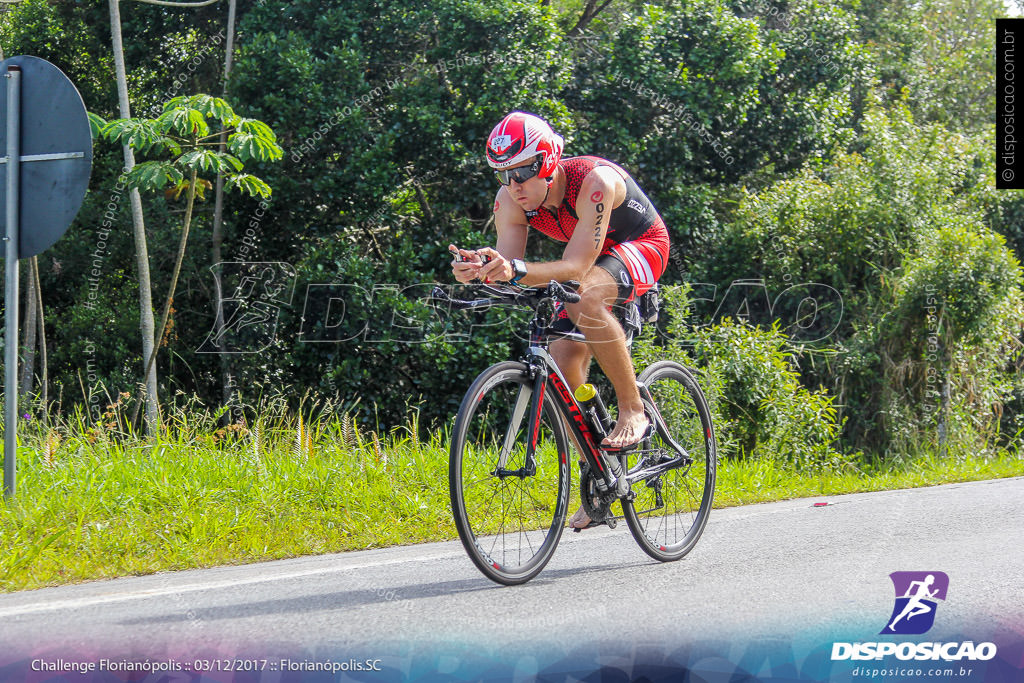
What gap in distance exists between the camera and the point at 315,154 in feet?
43.0

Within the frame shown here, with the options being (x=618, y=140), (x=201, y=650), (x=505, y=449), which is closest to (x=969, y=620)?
(x=505, y=449)

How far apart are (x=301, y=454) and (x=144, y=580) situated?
2.42 metres

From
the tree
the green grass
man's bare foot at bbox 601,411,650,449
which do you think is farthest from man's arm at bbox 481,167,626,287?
the tree

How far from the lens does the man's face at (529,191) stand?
4227mm

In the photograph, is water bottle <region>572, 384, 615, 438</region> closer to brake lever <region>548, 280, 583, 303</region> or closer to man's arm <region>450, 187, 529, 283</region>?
brake lever <region>548, 280, 583, 303</region>

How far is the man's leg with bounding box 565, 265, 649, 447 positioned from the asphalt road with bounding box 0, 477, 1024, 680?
2.17ft

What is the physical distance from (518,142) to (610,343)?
3.22ft

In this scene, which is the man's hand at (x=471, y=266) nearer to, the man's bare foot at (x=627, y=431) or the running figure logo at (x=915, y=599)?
the man's bare foot at (x=627, y=431)

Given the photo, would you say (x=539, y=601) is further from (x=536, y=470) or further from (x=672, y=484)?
(x=672, y=484)

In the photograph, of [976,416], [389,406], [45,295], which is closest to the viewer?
[976,416]

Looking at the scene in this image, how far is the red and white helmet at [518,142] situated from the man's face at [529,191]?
0.11 m

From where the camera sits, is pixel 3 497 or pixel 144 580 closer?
pixel 144 580

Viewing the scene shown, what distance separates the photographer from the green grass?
15.4 feet

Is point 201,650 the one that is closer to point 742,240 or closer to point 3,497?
point 3,497
